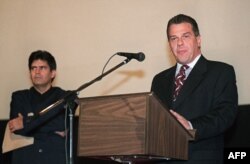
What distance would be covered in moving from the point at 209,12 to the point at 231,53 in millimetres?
404

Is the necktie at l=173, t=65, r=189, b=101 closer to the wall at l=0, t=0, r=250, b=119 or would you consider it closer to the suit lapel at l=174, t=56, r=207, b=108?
the suit lapel at l=174, t=56, r=207, b=108

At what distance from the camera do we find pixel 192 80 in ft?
10.4

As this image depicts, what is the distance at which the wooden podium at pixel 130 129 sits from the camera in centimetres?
240

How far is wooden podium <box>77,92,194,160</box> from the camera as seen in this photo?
7.86 ft

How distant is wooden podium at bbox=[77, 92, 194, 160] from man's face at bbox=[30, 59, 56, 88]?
174 cm

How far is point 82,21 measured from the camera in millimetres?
4906

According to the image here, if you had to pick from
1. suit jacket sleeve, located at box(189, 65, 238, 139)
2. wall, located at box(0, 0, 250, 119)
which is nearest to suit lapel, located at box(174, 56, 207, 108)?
suit jacket sleeve, located at box(189, 65, 238, 139)

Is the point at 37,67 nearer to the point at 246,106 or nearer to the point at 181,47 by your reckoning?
the point at 181,47

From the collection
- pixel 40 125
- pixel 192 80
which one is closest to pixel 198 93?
pixel 192 80

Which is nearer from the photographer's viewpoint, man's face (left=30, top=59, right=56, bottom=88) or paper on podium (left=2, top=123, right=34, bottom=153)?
paper on podium (left=2, top=123, right=34, bottom=153)

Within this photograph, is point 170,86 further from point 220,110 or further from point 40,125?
point 40,125

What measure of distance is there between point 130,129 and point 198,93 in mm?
824

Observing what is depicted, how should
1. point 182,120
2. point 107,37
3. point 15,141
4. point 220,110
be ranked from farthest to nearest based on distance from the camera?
point 107,37 < point 15,141 < point 220,110 < point 182,120

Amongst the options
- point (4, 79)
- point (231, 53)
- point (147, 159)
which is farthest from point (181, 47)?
point (4, 79)
